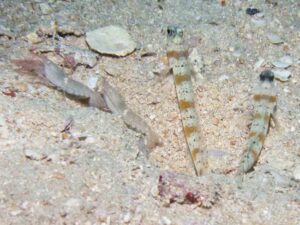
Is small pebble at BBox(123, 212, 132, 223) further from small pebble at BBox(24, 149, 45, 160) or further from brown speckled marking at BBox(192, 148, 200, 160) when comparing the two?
brown speckled marking at BBox(192, 148, 200, 160)

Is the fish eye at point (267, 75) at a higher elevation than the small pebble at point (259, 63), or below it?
higher

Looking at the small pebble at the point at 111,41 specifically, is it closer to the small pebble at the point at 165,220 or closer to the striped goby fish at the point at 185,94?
the striped goby fish at the point at 185,94

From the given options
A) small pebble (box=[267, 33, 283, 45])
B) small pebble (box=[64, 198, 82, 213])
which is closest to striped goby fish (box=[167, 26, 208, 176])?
small pebble (box=[267, 33, 283, 45])

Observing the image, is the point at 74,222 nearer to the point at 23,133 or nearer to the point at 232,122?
the point at 23,133

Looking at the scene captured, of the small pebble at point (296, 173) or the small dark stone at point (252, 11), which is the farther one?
the small dark stone at point (252, 11)

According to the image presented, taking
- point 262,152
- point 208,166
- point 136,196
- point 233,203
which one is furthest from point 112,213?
point 262,152

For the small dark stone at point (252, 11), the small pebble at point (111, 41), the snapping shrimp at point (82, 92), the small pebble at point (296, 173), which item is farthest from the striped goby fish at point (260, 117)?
the small pebble at point (111, 41)

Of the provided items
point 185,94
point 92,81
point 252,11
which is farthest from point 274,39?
point 92,81
